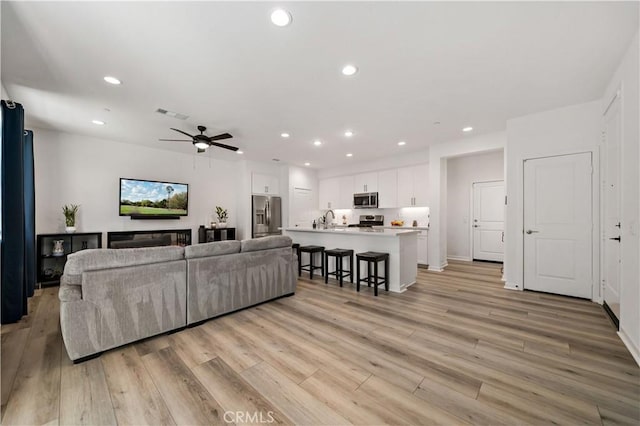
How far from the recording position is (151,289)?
98.6 inches

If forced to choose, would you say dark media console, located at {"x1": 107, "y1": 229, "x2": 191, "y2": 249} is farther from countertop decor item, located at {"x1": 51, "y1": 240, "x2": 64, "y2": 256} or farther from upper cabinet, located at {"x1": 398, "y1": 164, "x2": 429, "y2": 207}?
upper cabinet, located at {"x1": 398, "y1": 164, "x2": 429, "y2": 207}

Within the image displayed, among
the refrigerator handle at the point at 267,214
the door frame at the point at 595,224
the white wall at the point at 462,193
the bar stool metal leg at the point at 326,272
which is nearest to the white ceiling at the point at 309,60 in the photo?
the door frame at the point at 595,224

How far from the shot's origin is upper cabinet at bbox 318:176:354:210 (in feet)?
25.4

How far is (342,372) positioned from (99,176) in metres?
6.01

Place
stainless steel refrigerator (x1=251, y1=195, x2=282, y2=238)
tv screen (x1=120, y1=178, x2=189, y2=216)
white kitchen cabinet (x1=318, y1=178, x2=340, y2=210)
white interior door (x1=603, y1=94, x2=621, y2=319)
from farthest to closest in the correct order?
white kitchen cabinet (x1=318, y1=178, x2=340, y2=210)
stainless steel refrigerator (x1=251, y1=195, x2=282, y2=238)
tv screen (x1=120, y1=178, x2=189, y2=216)
white interior door (x1=603, y1=94, x2=621, y2=319)

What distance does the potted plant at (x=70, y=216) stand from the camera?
4.62 m

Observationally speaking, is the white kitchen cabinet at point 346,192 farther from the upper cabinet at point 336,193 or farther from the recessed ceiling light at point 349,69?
the recessed ceiling light at point 349,69

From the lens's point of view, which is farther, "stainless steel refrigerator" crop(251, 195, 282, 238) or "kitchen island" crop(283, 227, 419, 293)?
"stainless steel refrigerator" crop(251, 195, 282, 238)

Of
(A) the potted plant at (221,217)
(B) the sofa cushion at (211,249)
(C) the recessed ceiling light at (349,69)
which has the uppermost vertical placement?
(C) the recessed ceiling light at (349,69)

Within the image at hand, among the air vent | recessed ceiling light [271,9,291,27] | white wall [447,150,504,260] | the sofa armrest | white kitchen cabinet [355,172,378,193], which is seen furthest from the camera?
white kitchen cabinet [355,172,378,193]

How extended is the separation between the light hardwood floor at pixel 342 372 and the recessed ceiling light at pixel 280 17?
276 cm

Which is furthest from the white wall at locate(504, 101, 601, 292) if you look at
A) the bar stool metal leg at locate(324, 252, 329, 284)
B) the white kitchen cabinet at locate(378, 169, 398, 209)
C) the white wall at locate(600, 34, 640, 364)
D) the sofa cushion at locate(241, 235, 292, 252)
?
the sofa cushion at locate(241, 235, 292, 252)

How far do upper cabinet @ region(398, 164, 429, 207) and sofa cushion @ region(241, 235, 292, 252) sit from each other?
12.7 ft

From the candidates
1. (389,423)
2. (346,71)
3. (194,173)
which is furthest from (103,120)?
(389,423)
